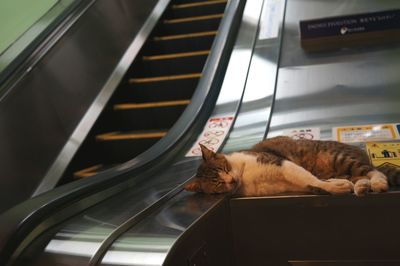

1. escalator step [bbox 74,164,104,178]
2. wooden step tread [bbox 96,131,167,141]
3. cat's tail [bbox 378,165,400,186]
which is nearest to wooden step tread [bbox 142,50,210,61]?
wooden step tread [bbox 96,131,167,141]

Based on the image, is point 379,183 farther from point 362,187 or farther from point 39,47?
point 39,47

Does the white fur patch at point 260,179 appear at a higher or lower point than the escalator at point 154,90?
lower

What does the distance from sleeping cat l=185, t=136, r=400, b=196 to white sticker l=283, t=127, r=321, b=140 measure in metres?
0.76

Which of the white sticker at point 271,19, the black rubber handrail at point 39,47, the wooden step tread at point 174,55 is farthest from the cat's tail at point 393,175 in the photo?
the wooden step tread at point 174,55

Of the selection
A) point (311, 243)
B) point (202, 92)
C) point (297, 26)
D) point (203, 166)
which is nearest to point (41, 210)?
point (203, 166)

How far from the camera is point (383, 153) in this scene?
2.31m

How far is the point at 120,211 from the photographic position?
1.88 metres

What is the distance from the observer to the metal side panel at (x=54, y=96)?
2.95 meters

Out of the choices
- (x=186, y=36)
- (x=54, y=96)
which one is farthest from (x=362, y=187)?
(x=186, y=36)

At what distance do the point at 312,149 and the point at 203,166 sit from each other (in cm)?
60

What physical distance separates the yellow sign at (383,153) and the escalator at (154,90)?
1.88m

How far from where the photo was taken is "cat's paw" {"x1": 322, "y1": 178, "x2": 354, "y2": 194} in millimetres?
1797

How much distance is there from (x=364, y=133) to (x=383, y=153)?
1.94 ft

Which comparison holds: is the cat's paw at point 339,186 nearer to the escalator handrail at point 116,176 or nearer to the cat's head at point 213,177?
the cat's head at point 213,177
